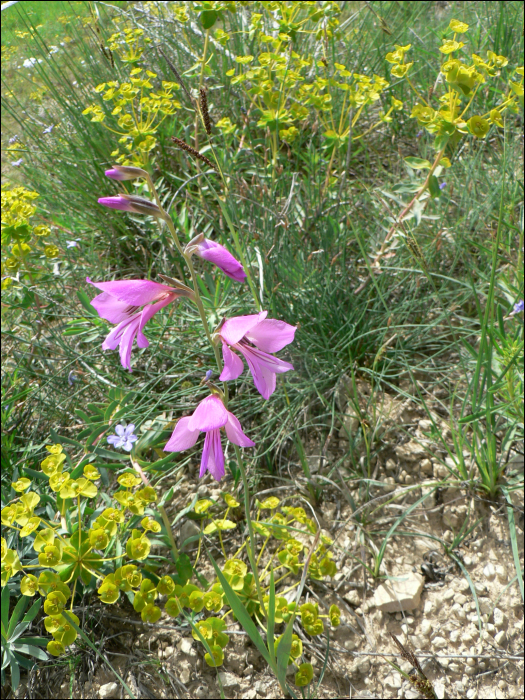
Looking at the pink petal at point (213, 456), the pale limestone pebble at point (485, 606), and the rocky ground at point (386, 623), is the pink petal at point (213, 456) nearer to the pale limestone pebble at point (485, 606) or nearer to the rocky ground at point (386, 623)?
the rocky ground at point (386, 623)

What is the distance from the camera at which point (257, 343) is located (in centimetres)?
95

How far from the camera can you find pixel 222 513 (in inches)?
66.7

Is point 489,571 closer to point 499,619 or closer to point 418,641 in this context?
point 499,619

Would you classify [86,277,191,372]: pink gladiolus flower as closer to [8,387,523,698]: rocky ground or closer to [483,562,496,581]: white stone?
[8,387,523,698]: rocky ground

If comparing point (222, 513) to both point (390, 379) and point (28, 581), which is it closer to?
point (28, 581)

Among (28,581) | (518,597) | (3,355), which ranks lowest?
A: (518,597)

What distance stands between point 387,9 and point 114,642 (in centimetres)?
392

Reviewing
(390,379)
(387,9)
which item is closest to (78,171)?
(390,379)

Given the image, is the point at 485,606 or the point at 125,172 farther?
the point at 485,606

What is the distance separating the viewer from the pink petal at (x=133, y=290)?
0.90 m

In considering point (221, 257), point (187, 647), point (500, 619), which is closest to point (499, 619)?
point (500, 619)

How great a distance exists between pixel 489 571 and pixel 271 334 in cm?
114

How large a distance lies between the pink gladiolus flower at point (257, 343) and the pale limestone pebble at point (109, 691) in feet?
3.36

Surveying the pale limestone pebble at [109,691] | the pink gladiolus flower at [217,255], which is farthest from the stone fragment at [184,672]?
the pink gladiolus flower at [217,255]
